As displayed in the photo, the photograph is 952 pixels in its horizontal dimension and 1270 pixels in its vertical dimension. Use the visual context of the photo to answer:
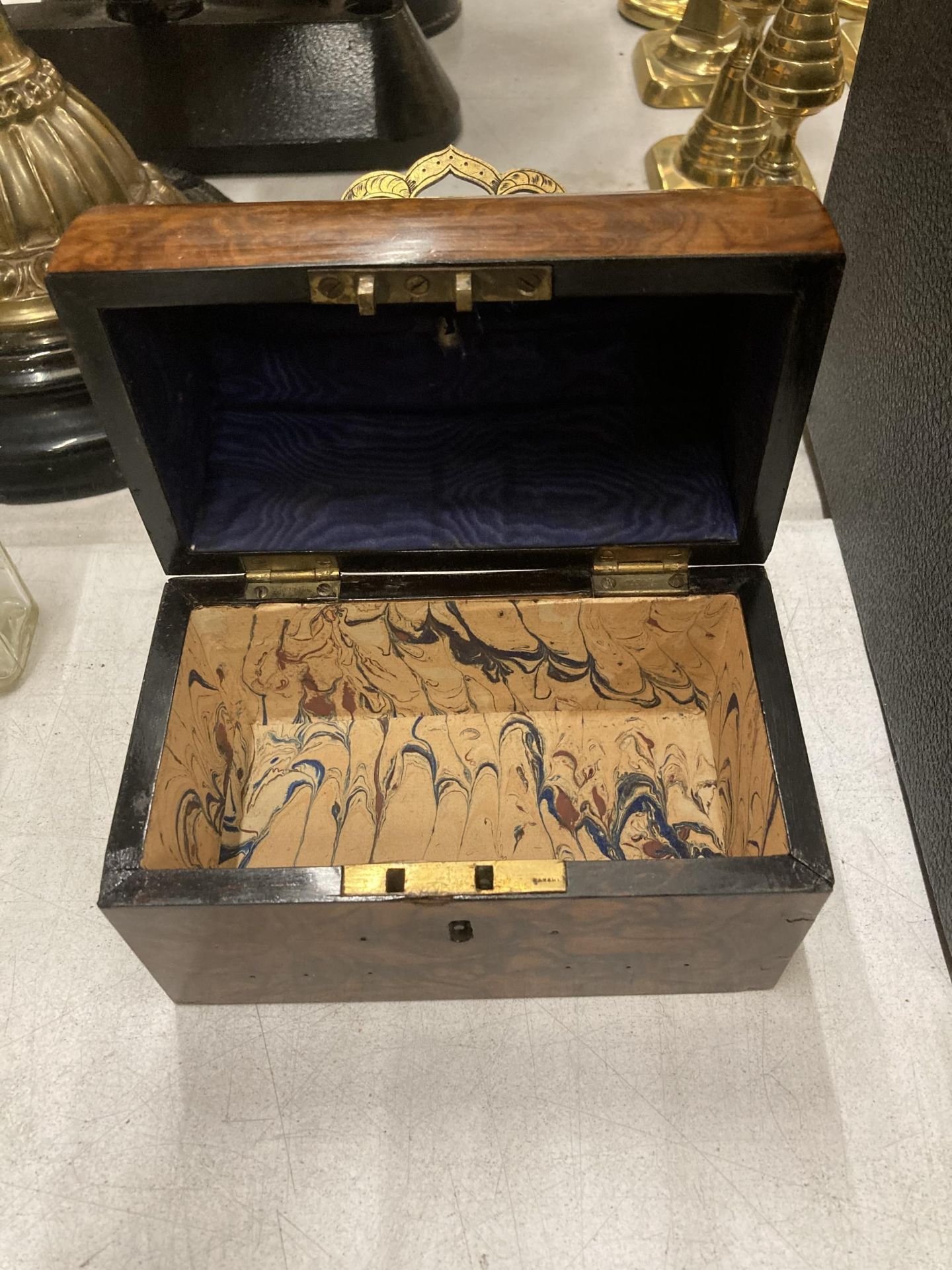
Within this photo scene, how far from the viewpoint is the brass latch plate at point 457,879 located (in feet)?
2.67

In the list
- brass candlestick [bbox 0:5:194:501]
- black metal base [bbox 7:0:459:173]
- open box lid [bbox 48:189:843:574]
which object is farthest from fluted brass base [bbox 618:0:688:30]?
open box lid [bbox 48:189:843:574]

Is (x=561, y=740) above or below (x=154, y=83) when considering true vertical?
below

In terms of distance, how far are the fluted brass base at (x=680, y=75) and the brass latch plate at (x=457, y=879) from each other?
186 cm

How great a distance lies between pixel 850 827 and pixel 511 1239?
552 mm

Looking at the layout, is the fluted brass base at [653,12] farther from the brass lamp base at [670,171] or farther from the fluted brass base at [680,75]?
the brass lamp base at [670,171]

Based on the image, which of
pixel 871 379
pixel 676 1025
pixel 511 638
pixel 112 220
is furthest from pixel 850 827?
pixel 112 220

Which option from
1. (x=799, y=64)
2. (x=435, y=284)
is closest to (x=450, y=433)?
(x=435, y=284)

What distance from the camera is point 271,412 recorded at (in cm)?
112

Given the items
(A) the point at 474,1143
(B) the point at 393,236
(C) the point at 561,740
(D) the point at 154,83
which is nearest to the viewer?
(B) the point at 393,236

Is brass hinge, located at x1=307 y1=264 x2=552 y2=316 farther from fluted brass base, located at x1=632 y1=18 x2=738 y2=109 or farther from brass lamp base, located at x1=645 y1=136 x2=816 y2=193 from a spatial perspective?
fluted brass base, located at x1=632 y1=18 x2=738 y2=109

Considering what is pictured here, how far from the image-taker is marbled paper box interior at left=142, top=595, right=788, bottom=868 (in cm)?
109

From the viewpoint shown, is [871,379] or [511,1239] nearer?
[511,1239]

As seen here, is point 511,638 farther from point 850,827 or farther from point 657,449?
point 850,827

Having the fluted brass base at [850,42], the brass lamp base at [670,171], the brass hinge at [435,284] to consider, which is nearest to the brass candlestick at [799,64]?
the brass lamp base at [670,171]
